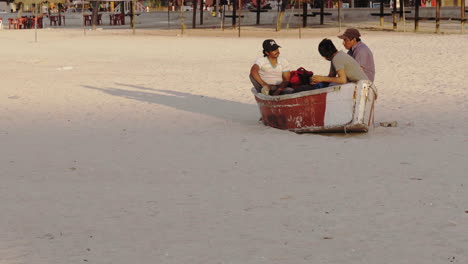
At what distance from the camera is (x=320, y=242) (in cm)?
621

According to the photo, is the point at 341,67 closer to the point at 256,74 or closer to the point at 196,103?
the point at 256,74

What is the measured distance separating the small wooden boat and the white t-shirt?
36 centimetres

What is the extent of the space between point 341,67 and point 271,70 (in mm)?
1195

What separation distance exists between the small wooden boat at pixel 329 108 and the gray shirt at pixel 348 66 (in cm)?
18

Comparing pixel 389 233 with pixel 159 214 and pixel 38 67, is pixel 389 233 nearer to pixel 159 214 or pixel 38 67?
pixel 159 214

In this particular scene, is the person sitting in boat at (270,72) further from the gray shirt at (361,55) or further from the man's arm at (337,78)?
the gray shirt at (361,55)

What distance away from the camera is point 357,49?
37.8 ft

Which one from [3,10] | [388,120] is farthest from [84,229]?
[3,10]

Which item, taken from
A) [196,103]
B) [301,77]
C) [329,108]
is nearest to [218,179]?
[329,108]

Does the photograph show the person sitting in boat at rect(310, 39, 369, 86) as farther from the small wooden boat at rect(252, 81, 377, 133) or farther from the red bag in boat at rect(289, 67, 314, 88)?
the red bag in boat at rect(289, 67, 314, 88)

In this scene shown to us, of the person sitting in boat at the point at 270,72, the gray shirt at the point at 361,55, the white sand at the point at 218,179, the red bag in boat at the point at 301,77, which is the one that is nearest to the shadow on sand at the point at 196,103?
the white sand at the point at 218,179

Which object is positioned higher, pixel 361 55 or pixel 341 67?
pixel 361 55

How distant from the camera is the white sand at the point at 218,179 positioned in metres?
6.11

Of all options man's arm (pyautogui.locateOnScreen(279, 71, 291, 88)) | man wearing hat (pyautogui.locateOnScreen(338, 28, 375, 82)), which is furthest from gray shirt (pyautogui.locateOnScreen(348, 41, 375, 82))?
man's arm (pyautogui.locateOnScreen(279, 71, 291, 88))
